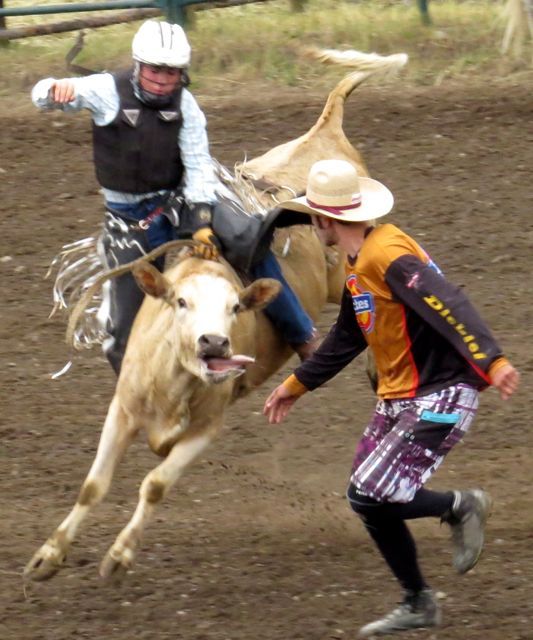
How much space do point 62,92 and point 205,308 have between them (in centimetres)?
113

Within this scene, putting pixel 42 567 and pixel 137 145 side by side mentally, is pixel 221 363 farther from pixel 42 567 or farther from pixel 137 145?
pixel 137 145

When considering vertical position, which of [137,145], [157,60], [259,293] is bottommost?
[259,293]

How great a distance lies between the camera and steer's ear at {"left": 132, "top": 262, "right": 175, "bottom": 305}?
5.00m

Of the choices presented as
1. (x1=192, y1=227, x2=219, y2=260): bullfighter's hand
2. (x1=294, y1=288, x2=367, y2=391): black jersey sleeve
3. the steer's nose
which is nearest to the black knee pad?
(x1=294, y1=288, x2=367, y2=391): black jersey sleeve

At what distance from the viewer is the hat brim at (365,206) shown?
450cm

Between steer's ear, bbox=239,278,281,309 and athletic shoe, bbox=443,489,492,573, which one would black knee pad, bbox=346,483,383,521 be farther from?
steer's ear, bbox=239,278,281,309

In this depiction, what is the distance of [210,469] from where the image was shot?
635 cm

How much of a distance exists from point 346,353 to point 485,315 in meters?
3.19

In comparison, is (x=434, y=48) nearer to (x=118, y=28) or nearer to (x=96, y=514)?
(x=118, y=28)

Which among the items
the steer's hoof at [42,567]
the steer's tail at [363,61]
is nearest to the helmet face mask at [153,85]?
the steer's hoof at [42,567]

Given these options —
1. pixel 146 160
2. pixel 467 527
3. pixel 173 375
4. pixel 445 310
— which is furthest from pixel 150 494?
pixel 445 310

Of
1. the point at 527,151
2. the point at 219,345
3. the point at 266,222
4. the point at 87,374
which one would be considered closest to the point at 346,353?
the point at 219,345

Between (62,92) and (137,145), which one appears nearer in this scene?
(62,92)

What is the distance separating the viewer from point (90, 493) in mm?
5184
